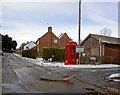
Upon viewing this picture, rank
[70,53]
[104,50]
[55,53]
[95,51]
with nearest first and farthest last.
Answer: [70,53], [104,50], [95,51], [55,53]

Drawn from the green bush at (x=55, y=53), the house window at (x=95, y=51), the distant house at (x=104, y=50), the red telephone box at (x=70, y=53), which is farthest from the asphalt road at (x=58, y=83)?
the green bush at (x=55, y=53)

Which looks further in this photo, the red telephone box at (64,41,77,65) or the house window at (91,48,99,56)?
the house window at (91,48,99,56)

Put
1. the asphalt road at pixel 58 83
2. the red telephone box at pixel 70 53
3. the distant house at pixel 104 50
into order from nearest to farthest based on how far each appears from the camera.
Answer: the asphalt road at pixel 58 83
the red telephone box at pixel 70 53
the distant house at pixel 104 50

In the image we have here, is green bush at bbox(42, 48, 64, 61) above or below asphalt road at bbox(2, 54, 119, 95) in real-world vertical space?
above

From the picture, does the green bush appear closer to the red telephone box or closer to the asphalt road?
the red telephone box

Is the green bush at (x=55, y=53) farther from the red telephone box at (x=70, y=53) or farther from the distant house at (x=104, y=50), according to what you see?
the red telephone box at (x=70, y=53)

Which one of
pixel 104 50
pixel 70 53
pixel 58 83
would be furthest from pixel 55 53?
pixel 58 83

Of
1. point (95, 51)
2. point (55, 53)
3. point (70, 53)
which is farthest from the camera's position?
point (55, 53)

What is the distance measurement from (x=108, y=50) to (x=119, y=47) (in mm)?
2108

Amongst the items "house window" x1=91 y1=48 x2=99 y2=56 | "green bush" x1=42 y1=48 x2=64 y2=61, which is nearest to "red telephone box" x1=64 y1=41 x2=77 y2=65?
"house window" x1=91 y1=48 x2=99 y2=56

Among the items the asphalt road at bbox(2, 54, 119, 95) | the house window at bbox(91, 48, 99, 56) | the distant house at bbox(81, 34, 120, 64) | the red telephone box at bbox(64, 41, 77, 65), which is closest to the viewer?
the asphalt road at bbox(2, 54, 119, 95)

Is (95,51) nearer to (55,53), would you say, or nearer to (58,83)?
(55,53)

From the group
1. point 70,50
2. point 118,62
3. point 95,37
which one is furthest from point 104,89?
point 95,37

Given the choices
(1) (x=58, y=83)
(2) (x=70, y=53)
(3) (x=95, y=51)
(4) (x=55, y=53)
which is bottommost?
(1) (x=58, y=83)
